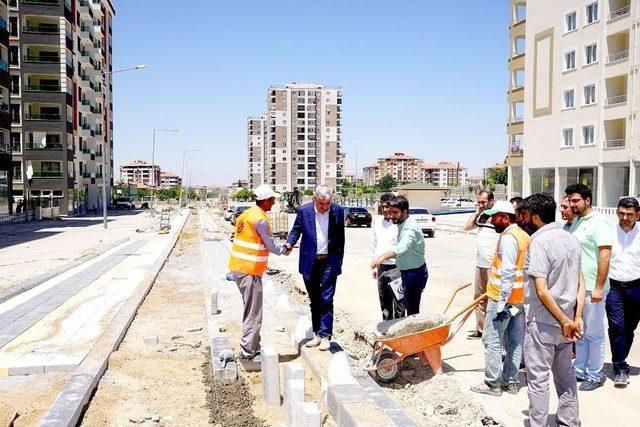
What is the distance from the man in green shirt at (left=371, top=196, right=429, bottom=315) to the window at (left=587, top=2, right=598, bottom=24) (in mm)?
30757

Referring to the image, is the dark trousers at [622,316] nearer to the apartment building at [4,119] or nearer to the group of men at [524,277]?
the group of men at [524,277]

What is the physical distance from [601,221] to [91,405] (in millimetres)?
4897

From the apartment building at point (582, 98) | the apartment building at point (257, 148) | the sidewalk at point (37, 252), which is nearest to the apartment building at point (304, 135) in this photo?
the apartment building at point (257, 148)

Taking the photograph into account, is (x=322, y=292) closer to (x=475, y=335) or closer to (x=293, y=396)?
(x=293, y=396)

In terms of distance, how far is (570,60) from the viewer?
33.8 metres

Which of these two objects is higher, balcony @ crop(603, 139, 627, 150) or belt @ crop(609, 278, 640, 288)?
balcony @ crop(603, 139, 627, 150)

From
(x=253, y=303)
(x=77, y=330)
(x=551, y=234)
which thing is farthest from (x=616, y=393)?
(x=77, y=330)

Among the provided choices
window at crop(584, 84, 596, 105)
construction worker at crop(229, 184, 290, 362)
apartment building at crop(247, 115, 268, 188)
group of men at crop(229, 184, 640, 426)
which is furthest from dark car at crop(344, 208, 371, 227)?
apartment building at crop(247, 115, 268, 188)

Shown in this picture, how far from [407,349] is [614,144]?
30.3 metres

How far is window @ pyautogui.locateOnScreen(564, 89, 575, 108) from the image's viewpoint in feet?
110

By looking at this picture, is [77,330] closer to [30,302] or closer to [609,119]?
[30,302]

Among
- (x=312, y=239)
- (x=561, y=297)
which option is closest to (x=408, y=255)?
(x=312, y=239)

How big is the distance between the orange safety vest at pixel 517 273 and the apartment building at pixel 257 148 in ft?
513

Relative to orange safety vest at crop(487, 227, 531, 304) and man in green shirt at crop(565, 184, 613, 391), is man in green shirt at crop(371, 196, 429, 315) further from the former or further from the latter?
man in green shirt at crop(565, 184, 613, 391)
